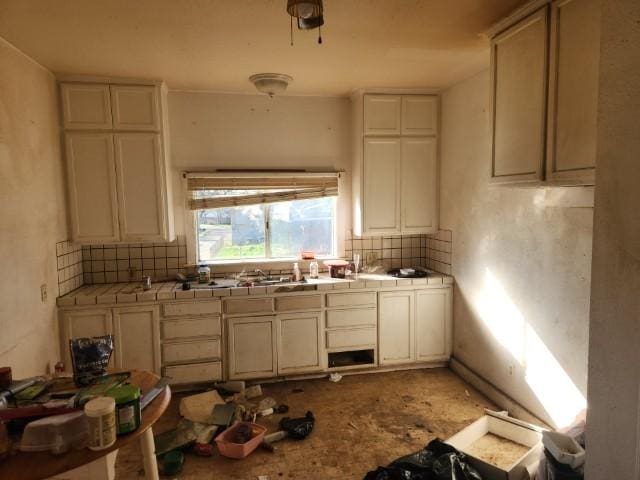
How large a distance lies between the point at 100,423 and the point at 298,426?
5.74 ft

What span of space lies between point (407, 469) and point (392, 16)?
2.39m

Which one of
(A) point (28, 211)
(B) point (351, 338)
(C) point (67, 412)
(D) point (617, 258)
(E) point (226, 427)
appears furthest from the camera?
(B) point (351, 338)

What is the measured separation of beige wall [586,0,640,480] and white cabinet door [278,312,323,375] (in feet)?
8.80

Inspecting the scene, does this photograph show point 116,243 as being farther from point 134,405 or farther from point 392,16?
point 392,16

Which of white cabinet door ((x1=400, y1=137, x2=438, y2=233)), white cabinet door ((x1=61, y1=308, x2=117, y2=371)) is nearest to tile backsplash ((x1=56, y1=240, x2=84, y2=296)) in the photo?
white cabinet door ((x1=61, y1=308, x2=117, y2=371))

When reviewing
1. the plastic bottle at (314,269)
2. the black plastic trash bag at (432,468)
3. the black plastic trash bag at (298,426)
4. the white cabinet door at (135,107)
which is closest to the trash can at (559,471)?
the black plastic trash bag at (432,468)

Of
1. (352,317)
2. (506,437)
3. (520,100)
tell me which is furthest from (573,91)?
(352,317)

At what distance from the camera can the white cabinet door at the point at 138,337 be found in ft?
10.9

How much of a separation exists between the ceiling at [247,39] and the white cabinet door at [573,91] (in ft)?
1.11

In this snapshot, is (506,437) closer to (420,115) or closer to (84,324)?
(420,115)

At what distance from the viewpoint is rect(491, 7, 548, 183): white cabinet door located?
213 cm

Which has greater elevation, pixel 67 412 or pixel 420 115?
pixel 420 115

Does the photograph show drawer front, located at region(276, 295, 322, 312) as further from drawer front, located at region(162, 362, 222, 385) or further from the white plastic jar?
the white plastic jar

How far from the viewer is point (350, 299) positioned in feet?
12.2
